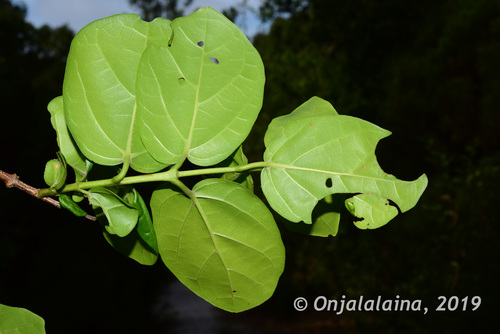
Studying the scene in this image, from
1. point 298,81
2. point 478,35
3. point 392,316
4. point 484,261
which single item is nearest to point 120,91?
point 484,261

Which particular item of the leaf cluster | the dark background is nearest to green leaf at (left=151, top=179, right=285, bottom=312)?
the leaf cluster

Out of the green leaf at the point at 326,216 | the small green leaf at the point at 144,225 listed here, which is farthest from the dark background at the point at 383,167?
the small green leaf at the point at 144,225

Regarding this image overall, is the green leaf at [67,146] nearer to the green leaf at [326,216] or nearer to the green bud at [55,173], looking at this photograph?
the green bud at [55,173]

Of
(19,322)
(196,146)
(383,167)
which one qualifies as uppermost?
(196,146)

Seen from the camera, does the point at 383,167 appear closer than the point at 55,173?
No

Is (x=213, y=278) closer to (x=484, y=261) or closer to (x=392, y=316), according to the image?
(x=484, y=261)

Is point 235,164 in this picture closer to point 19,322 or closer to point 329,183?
point 329,183

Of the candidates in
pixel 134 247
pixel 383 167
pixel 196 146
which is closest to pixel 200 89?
pixel 196 146
